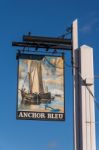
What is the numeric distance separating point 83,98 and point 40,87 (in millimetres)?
1737

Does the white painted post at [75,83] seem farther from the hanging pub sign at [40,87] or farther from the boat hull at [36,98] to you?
the boat hull at [36,98]

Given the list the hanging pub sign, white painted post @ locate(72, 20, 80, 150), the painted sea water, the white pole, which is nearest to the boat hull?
the hanging pub sign

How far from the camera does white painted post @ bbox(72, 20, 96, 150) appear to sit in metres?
23.9

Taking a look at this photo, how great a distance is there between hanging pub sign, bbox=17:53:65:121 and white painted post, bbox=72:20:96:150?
60 cm

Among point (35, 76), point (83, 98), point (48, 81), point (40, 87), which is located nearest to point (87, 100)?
point (83, 98)

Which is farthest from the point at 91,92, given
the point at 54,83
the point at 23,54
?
the point at 23,54

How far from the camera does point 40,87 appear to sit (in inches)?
973

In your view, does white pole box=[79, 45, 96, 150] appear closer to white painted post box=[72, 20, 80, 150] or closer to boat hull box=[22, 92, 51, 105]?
white painted post box=[72, 20, 80, 150]

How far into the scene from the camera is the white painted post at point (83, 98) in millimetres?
23922

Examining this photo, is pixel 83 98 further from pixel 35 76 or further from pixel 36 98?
pixel 35 76

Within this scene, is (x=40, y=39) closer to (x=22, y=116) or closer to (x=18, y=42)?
(x=18, y=42)

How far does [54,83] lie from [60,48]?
4.99 feet

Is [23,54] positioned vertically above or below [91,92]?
above

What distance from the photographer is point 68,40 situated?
83.6 feet
